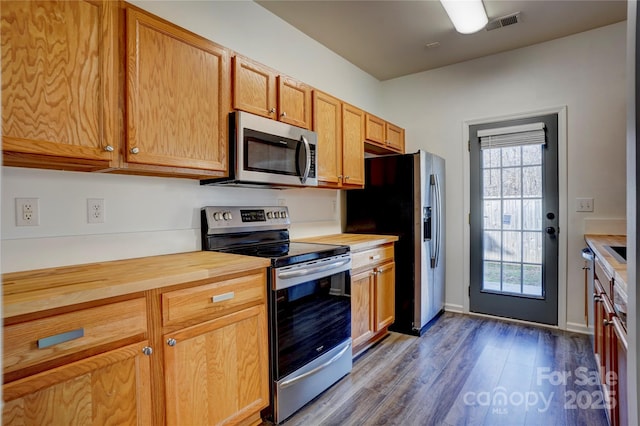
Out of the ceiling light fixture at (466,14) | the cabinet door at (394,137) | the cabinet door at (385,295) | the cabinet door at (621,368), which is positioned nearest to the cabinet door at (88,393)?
the cabinet door at (621,368)

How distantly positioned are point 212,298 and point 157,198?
0.75 metres

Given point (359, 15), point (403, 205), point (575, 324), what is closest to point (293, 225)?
point (403, 205)

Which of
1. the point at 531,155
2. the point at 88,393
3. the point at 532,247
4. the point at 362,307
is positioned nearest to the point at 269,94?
the point at 362,307

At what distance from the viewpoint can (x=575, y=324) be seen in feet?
10.5

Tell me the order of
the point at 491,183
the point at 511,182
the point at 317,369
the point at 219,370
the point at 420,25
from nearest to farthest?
the point at 219,370
the point at 317,369
the point at 420,25
the point at 511,182
the point at 491,183

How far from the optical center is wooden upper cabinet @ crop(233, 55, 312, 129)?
2115 millimetres

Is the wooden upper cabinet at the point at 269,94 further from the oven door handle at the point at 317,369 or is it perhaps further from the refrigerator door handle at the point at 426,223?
the oven door handle at the point at 317,369

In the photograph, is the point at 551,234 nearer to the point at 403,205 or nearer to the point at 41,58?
the point at 403,205

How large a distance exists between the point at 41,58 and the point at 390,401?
7.88 feet

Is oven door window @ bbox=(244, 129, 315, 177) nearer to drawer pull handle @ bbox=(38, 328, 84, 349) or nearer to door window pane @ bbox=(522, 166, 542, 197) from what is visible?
drawer pull handle @ bbox=(38, 328, 84, 349)

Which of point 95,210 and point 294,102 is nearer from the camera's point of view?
point 95,210

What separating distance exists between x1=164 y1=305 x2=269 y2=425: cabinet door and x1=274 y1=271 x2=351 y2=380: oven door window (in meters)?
0.12

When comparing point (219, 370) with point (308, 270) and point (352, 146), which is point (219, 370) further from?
point (352, 146)

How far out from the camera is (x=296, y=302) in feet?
6.68
